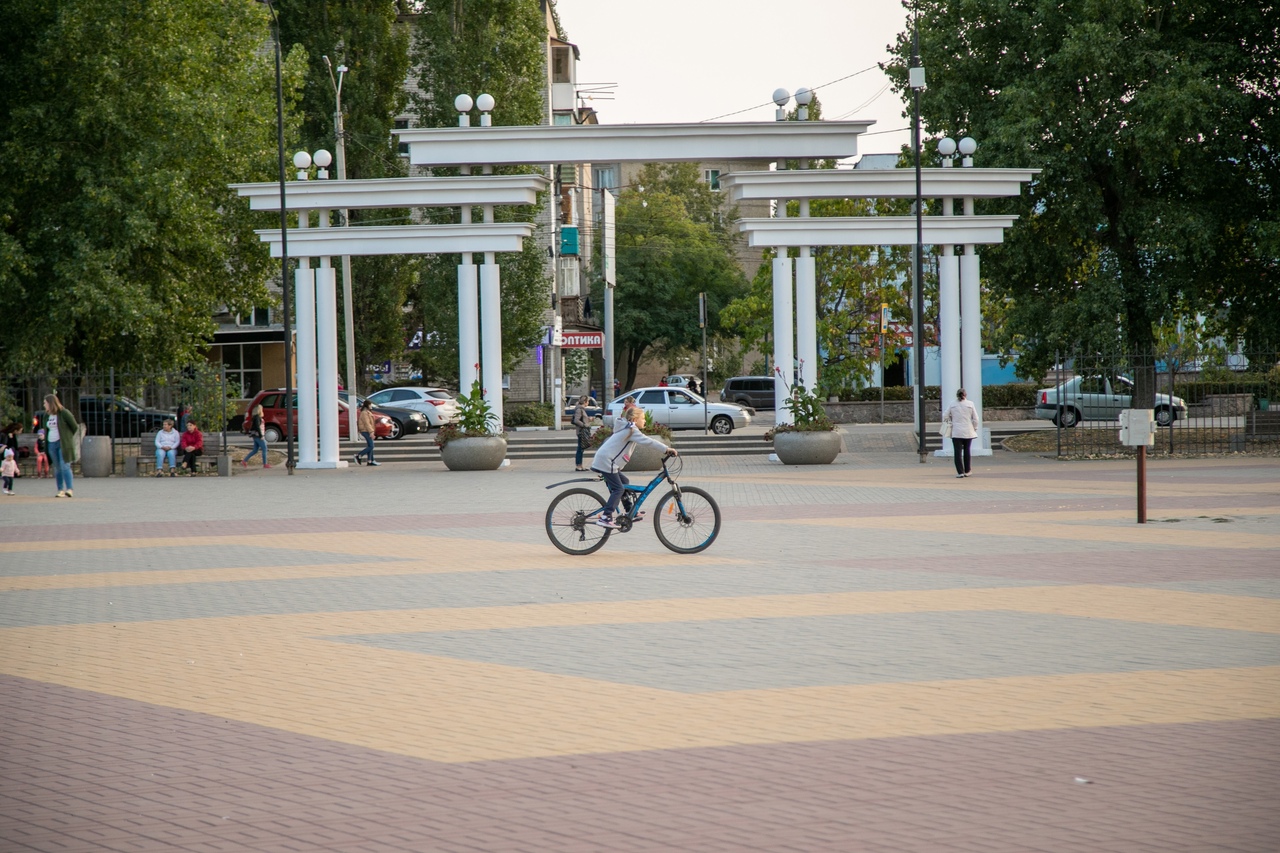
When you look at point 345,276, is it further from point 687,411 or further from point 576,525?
point 576,525

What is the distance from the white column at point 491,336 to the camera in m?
29.7

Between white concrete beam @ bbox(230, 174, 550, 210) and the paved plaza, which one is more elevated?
white concrete beam @ bbox(230, 174, 550, 210)

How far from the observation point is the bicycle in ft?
47.3

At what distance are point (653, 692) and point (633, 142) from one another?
74.6 ft

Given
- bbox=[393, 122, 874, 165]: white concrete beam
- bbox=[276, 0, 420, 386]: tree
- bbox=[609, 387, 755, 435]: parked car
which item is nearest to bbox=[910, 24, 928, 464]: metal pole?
bbox=[393, 122, 874, 165]: white concrete beam

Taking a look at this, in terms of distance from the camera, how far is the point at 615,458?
14.3m

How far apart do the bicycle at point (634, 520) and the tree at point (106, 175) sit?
2153 cm

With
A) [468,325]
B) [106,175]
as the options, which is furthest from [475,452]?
[106,175]

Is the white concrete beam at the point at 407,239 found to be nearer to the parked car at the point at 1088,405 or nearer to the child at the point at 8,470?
the child at the point at 8,470

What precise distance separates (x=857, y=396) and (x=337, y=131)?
21757 millimetres

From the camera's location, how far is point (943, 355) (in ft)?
101

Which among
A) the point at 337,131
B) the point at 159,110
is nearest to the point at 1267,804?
the point at 159,110

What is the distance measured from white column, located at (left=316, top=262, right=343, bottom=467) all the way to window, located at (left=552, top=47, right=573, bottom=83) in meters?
44.5

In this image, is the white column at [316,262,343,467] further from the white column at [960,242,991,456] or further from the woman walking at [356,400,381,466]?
the white column at [960,242,991,456]
